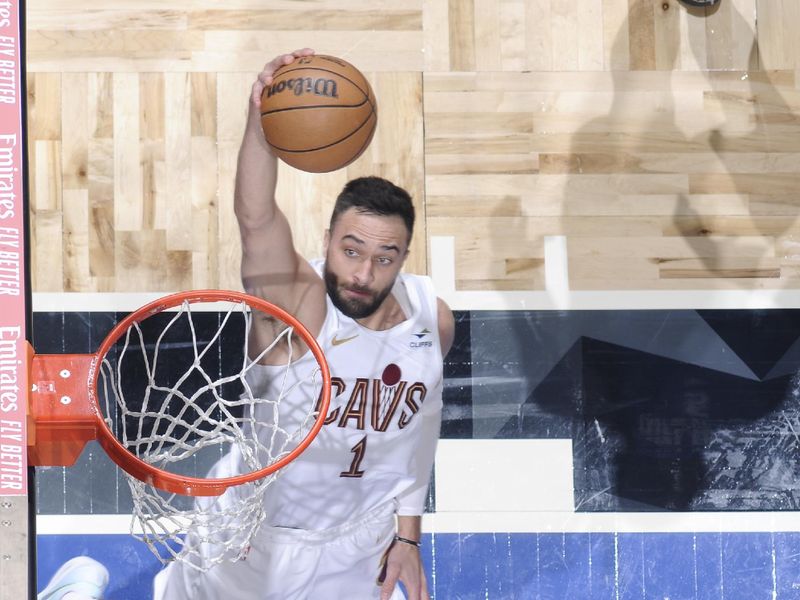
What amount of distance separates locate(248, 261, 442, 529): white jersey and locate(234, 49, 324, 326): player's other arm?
3.6 inches

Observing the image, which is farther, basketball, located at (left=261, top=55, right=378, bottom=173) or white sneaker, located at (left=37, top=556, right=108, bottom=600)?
white sneaker, located at (left=37, top=556, right=108, bottom=600)

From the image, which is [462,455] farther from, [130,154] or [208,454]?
[130,154]

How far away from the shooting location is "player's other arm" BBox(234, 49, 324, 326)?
3064mm

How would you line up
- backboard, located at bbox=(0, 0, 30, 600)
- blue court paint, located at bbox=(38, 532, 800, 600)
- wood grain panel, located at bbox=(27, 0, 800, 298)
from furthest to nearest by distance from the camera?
wood grain panel, located at bbox=(27, 0, 800, 298), blue court paint, located at bbox=(38, 532, 800, 600), backboard, located at bbox=(0, 0, 30, 600)

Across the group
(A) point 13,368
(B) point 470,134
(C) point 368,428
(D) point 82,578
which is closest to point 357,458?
(C) point 368,428

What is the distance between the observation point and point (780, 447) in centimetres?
350

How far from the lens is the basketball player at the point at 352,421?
3.22 meters

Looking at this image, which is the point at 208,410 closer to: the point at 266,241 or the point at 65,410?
the point at 266,241

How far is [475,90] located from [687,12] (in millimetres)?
773

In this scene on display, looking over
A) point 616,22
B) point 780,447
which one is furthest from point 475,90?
point 780,447

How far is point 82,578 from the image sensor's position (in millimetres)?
3324

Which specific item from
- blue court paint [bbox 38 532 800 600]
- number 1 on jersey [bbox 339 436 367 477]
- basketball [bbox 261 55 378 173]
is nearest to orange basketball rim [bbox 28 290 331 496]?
basketball [bbox 261 55 378 173]

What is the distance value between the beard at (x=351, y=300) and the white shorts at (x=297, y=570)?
611 millimetres

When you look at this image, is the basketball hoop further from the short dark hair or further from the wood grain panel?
the short dark hair
